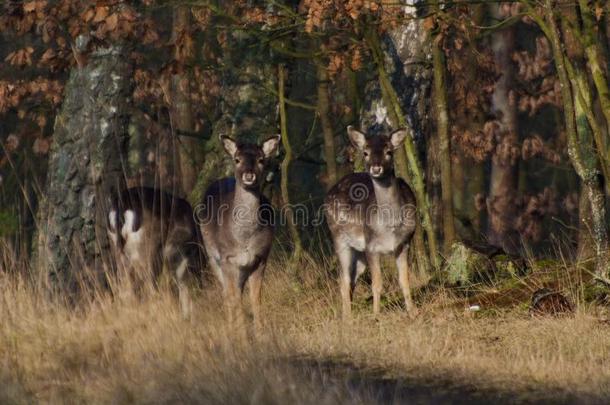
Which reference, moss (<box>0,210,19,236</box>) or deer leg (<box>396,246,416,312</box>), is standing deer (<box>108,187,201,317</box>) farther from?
moss (<box>0,210,19,236</box>)

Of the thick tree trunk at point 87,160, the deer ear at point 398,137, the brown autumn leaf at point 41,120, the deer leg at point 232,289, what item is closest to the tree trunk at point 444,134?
the deer ear at point 398,137

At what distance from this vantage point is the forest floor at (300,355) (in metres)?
7.57

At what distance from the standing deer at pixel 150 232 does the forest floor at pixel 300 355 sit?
1791 mm

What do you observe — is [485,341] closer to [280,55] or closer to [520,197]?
[280,55]

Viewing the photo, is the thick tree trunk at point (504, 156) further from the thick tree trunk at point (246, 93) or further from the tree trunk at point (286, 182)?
the tree trunk at point (286, 182)

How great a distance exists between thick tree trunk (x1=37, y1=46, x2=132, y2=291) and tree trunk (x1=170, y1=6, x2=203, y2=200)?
172 inches

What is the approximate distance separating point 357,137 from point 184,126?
7694 mm

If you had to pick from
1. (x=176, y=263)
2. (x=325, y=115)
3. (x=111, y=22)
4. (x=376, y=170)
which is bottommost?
(x=176, y=263)

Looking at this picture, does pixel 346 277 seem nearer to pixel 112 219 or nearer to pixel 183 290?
pixel 183 290

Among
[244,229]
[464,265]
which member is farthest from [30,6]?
[464,265]

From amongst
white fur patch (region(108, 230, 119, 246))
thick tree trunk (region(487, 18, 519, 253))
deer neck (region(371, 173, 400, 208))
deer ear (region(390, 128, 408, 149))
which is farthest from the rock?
thick tree trunk (region(487, 18, 519, 253))

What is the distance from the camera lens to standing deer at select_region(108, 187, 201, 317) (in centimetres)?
1282

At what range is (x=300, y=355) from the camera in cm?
867

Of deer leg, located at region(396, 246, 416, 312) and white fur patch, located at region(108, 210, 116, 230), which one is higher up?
white fur patch, located at region(108, 210, 116, 230)
